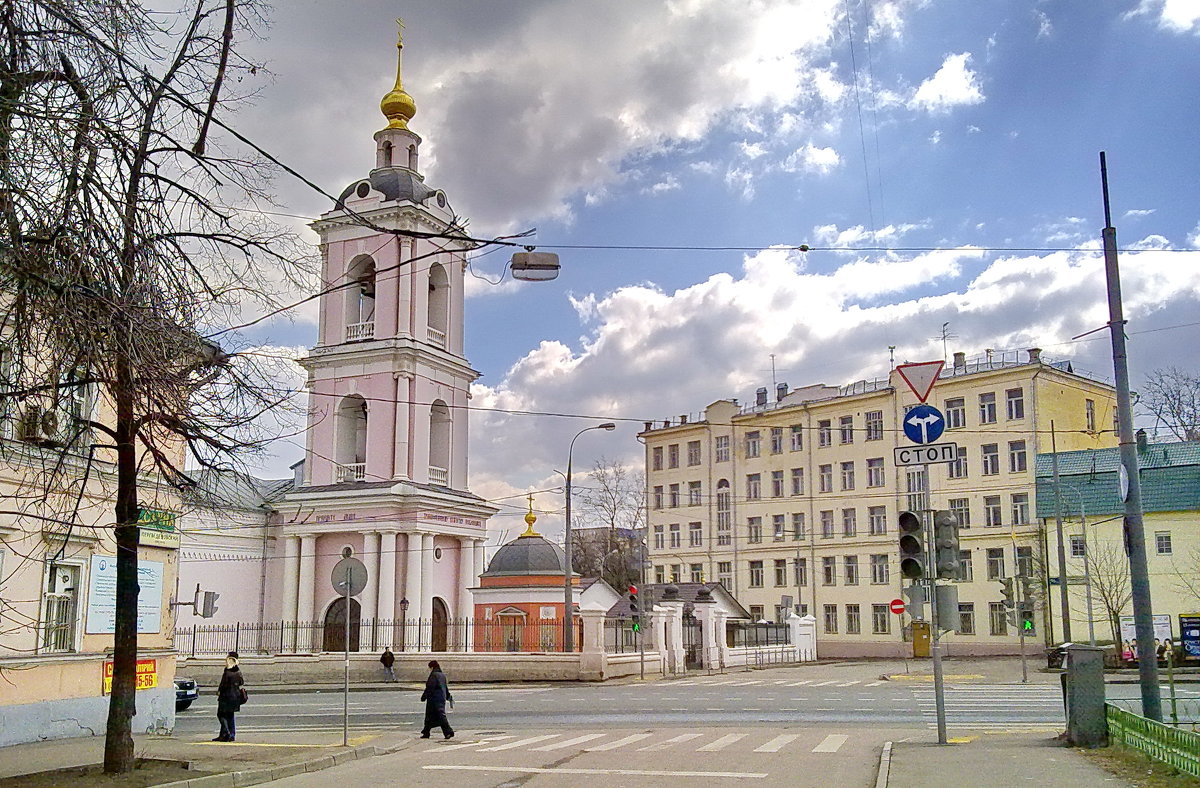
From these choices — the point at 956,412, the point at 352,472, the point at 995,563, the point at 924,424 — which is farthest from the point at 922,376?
the point at 956,412

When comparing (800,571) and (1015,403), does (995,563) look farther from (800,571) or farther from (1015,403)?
(800,571)

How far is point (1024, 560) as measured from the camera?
57438mm

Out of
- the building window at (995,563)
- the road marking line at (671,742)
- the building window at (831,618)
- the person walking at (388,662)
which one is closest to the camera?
the road marking line at (671,742)

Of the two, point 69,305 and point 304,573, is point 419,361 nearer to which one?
point 304,573

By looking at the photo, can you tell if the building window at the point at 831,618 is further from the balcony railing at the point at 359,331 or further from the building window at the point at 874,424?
the balcony railing at the point at 359,331

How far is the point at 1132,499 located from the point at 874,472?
5162 cm

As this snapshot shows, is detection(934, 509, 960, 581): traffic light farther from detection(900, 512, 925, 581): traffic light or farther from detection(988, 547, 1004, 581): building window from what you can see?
detection(988, 547, 1004, 581): building window

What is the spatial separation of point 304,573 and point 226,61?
3360 cm

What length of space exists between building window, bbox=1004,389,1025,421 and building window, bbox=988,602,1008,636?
9.68m

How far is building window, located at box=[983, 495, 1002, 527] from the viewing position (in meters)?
60.2

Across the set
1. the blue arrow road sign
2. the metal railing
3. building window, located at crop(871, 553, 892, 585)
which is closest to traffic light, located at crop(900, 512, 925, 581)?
the blue arrow road sign

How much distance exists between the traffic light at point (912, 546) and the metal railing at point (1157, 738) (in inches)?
114

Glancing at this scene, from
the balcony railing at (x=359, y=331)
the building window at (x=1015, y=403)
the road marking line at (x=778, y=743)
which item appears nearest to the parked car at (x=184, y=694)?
the road marking line at (x=778, y=743)

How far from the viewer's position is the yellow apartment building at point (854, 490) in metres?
59.6
